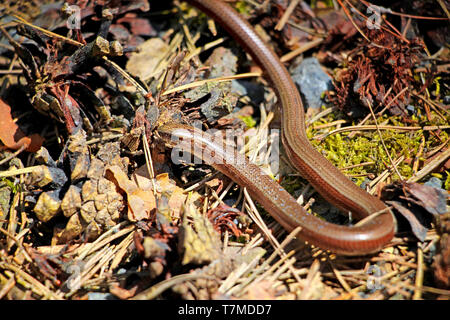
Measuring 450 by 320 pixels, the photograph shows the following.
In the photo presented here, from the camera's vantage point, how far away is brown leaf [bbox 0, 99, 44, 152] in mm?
2975

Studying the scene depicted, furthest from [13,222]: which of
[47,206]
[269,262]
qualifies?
[269,262]

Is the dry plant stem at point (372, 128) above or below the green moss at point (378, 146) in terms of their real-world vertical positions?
above

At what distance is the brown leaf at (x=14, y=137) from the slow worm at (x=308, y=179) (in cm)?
121

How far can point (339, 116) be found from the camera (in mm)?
3365

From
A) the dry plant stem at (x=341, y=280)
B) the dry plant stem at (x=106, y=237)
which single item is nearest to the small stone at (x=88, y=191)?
the dry plant stem at (x=106, y=237)

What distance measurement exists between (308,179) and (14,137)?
2.65 m

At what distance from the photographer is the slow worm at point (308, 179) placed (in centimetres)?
225

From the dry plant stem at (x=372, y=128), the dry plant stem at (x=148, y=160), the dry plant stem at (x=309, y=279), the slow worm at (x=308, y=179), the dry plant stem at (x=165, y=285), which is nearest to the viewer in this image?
the dry plant stem at (x=165, y=285)

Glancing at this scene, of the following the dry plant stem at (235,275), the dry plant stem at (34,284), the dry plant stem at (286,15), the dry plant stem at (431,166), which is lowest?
the dry plant stem at (34,284)

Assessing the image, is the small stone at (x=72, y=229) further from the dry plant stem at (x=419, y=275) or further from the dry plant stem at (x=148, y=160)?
the dry plant stem at (x=419, y=275)

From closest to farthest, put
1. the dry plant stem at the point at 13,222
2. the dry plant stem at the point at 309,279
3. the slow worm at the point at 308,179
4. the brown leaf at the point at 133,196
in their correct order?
the dry plant stem at the point at 309,279 < the slow worm at the point at 308,179 < the dry plant stem at the point at 13,222 < the brown leaf at the point at 133,196

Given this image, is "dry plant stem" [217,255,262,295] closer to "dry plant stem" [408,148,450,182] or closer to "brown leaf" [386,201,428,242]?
"brown leaf" [386,201,428,242]

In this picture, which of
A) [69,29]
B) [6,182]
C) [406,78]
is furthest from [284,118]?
[6,182]
